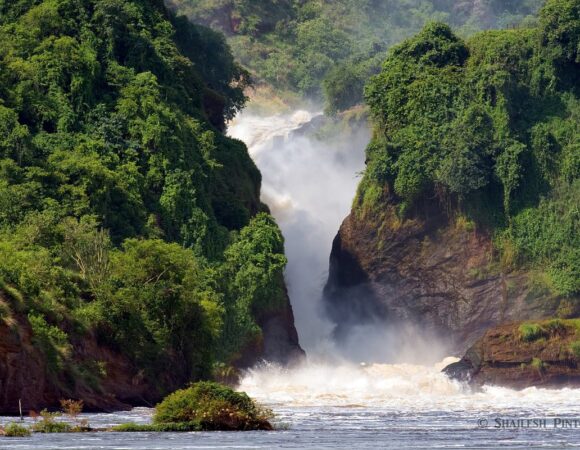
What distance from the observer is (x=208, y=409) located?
6831cm

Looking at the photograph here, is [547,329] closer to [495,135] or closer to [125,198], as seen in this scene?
[495,135]

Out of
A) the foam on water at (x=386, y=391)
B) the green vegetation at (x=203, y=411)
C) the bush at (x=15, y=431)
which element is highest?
the foam on water at (x=386, y=391)

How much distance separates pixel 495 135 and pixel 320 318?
17.0 metres

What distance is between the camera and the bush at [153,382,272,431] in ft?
223

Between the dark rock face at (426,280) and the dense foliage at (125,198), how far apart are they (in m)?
9.07

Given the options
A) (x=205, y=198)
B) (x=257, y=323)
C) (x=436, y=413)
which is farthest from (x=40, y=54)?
(x=436, y=413)

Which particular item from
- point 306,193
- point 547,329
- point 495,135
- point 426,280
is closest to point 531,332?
point 547,329

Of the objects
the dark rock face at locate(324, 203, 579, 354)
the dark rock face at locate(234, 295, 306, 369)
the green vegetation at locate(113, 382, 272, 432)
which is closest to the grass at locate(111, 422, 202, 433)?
the green vegetation at locate(113, 382, 272, 432)

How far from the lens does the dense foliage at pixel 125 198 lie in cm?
8944

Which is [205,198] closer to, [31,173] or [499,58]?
[31,173]

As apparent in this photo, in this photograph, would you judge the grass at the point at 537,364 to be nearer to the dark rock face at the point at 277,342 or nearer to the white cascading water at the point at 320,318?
the white cascading water at the point at 320,318

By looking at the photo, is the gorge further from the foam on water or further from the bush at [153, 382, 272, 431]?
the bush at [153, 382, 272, 431]

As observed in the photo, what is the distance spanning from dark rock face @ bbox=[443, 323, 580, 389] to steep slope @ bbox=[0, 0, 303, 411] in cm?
1264

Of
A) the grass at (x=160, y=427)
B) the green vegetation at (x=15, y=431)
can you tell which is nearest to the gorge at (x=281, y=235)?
the grass at (x=160, y=427)
